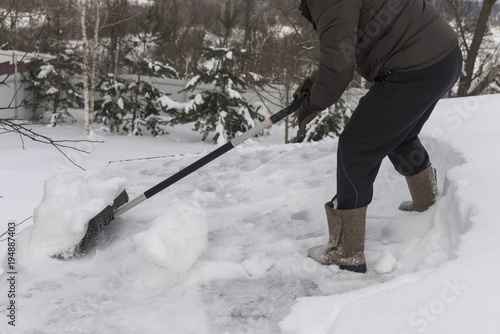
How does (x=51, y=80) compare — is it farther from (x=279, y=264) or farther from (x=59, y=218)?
(x=279, y=264)

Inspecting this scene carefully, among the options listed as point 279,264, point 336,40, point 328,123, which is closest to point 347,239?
point 279,264

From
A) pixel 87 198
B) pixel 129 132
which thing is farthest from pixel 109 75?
pixel 87 198

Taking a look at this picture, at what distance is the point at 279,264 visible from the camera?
7.65ft

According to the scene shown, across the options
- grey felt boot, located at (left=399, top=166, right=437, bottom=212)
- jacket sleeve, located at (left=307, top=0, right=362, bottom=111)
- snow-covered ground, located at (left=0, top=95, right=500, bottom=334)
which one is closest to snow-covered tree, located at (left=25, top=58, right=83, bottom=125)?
snow-covered ground, located at (left=0, top=95, right=500, bottom=334)

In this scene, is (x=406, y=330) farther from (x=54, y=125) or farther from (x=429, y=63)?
(x=54, y=125)

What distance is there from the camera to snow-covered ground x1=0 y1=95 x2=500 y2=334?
66.9 inches

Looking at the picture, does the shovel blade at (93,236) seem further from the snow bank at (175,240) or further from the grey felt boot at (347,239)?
the grey felt boot at (347,239)

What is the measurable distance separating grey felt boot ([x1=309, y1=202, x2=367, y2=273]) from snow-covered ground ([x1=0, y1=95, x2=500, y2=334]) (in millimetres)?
58

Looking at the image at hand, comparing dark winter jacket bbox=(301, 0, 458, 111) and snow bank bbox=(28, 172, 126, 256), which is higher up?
dark winter jacket bbox=(301, 0, 458, 111)

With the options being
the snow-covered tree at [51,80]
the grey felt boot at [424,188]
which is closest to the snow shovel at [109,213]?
the grey felt boot at [424,188]

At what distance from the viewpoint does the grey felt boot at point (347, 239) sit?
220cm

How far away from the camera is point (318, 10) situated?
193 cm

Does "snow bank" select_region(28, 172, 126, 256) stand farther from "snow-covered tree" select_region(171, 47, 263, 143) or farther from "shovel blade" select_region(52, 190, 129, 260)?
"snow-covered tree" select_region(171, 47, 263, 143)

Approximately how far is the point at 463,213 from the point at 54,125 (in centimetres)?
1415
